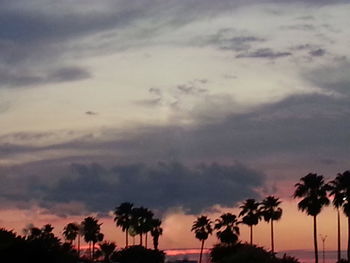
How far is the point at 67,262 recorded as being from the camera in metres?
96.4

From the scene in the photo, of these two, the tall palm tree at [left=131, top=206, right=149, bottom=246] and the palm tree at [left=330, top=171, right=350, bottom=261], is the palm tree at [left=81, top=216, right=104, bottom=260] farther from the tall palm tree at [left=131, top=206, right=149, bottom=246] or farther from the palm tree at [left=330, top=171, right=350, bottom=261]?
the palm tree at [left=330, top=171, right=350, bottom=261]

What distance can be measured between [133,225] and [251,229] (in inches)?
794

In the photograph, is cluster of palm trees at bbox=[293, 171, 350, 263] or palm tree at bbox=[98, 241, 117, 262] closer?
cluster of palm trees at bbox=[293, 171, 350, 263]

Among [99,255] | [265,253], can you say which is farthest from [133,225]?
[265,253]

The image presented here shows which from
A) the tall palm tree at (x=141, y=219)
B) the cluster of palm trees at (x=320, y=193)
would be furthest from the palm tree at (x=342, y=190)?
the tall palm tree at (x=141, y=219)

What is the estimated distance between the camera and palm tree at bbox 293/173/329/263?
413 feet

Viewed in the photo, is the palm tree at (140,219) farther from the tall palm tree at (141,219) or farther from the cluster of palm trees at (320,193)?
the cluster of palm trees at (320,193)

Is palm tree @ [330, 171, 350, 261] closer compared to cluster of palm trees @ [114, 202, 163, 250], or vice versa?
palm tree @ [330, 171, 350, 261]

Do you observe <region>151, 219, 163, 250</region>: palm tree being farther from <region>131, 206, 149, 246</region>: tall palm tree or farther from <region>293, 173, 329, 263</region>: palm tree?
<region>293, 173, 329, 263</region>: palm tree

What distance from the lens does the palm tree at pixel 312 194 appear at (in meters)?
126

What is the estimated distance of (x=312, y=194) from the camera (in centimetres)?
12631

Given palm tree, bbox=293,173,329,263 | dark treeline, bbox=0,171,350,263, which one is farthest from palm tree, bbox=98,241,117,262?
palm tree, bbox=293,173,329,263

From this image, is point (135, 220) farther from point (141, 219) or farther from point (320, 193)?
point (320, 193)

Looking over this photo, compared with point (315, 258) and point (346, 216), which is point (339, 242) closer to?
point (315, 258)
